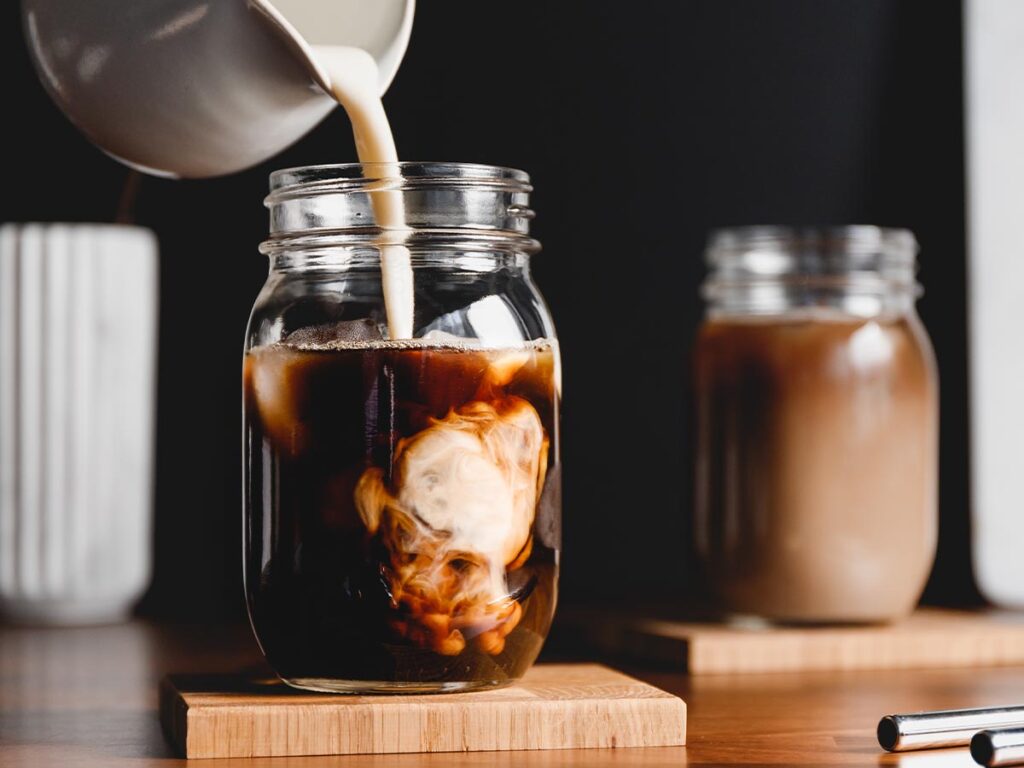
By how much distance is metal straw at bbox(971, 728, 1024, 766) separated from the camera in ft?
2.09

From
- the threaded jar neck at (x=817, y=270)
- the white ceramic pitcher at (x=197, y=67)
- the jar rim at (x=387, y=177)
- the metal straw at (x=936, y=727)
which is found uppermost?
the white ceramic pitcher at (x=197, y=67)

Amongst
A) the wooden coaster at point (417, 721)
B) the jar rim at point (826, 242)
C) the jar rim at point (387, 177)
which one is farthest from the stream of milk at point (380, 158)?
the jar rim at point (826, 242)

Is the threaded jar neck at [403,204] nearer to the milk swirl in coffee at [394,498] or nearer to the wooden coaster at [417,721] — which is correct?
the milk swirl in coffee at [394,498]

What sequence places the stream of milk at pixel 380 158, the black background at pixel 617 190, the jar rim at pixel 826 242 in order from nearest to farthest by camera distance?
the stream of milk at pixel 380 158, the jar rim at pixel 826 242, the black background at pixel 617 190

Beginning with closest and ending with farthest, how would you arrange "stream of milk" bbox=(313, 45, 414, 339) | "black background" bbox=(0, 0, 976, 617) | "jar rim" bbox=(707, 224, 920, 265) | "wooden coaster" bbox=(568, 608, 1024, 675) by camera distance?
"stream of milk" bbox=(313, 45, 414, 339) < "wooden coaster" bbox=(568, 608, 1024, 675) < "jar rim" bbox=(707, 224, 920, 265) < "black background" bbox=(0, 0, 976, 617)

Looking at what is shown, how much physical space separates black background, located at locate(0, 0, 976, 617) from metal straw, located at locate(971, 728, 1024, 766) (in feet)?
2.07

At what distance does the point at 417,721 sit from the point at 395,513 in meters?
0.09

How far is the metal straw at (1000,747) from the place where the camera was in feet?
2.09

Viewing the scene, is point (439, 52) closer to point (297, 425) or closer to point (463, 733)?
point (297, 425)

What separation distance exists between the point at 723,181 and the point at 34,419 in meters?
0.61

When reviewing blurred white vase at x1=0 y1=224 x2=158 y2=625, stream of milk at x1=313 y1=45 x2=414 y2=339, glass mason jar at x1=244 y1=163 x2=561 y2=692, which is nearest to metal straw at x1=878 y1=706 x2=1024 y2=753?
glass mason jar at x1=244 y1=163 x2=561 y2=692

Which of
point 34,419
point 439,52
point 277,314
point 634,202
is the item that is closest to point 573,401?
point 634,202

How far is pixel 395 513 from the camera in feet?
2.30

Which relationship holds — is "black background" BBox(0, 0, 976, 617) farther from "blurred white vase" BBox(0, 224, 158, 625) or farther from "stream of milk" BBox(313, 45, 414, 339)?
"stream of milk" BBox(313, 45, 414, 339)
